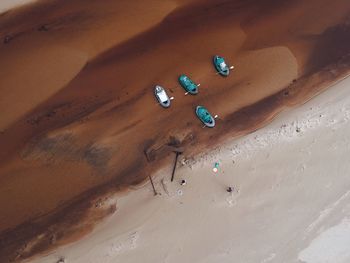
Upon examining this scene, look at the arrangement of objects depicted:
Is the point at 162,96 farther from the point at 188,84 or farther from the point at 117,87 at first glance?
the point at 117,87

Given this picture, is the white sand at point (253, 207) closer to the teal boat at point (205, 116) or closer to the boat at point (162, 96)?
the teal boat at point (205, 116)

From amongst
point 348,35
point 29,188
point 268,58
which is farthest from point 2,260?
point 348,35

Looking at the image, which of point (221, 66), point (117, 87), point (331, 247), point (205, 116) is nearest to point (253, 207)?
point (331, 247)

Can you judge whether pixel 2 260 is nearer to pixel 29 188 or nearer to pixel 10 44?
pixel 29 188

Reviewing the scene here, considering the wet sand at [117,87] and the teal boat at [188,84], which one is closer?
the wet sand at [117,87]

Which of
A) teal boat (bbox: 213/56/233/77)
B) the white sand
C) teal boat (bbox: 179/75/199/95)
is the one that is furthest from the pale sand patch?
teal boat (bbox: 179/75/199/95)

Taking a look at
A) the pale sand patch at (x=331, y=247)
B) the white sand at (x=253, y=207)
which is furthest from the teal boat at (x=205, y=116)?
Result: the pale sand patch at (x=331, y=247)
